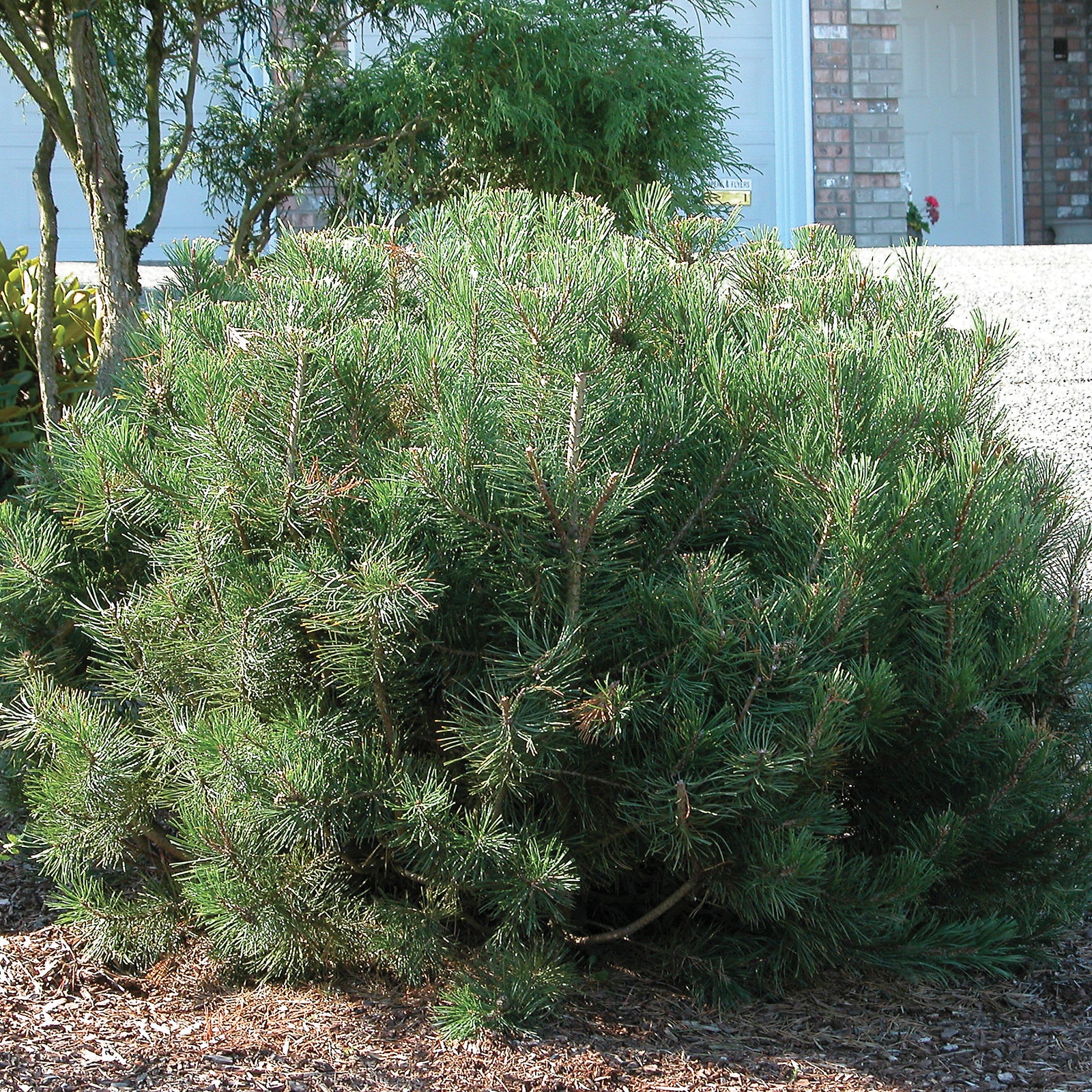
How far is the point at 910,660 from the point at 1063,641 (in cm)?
32

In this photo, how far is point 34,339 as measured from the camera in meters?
3.88

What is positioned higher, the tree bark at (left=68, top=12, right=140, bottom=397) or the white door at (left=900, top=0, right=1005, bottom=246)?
the white door at (left=900, top=0, right=1005, bottom=246)

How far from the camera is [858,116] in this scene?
920 centimetres

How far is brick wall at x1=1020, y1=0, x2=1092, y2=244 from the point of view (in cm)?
1091

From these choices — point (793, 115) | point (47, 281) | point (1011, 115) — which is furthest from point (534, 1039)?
point (1011, 115)

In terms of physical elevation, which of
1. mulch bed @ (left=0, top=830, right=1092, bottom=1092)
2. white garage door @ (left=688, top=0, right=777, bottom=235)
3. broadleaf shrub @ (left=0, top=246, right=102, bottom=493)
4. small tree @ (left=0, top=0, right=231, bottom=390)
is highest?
white garage door @ (left=688, top=0, right=777, bottom=235)

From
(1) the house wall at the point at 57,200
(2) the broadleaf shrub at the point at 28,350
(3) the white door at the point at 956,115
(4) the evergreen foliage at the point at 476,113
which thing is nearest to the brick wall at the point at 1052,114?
(3) the white door at the point at 956,115

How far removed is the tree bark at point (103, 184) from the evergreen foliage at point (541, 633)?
109 cm

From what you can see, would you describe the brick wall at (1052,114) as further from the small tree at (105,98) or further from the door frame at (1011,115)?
the small tree at (105,98)

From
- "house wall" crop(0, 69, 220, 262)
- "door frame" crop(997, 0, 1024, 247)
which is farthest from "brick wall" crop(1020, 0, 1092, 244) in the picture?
"house wall" crop(0, 69, 220, 262)

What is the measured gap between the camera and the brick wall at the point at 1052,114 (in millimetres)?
10906

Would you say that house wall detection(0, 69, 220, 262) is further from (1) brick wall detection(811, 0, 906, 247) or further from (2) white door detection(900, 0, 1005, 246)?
(2) white door detection(900, 0, 1005, 246)

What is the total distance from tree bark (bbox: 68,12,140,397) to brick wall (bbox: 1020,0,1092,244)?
376 inches

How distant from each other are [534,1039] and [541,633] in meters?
0.69
